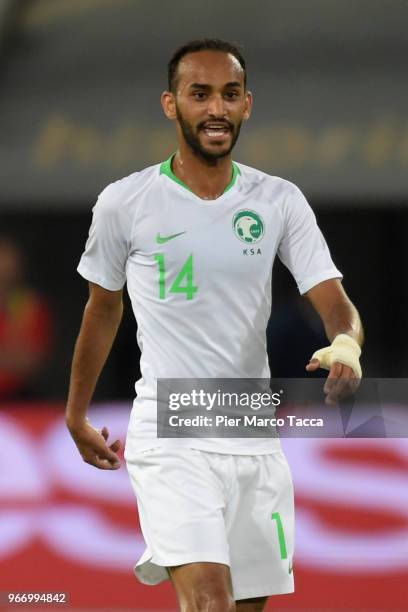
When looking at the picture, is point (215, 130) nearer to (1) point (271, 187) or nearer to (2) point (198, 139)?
(2) point (198, 139)

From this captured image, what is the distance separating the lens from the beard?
301 centimetres

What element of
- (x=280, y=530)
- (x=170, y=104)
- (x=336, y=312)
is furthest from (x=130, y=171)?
(x=280, y=530)

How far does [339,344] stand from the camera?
8.84 ft

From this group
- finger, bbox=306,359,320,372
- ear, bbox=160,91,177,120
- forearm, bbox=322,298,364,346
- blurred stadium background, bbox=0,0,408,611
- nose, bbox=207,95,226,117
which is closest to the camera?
finger, bbox=306,359,320,372

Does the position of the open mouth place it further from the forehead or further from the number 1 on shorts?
the number 1 on shorts

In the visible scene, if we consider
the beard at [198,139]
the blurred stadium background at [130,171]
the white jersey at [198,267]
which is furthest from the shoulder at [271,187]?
the blurred stadium background at [130,171]

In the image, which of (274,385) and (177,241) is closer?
(177,241)

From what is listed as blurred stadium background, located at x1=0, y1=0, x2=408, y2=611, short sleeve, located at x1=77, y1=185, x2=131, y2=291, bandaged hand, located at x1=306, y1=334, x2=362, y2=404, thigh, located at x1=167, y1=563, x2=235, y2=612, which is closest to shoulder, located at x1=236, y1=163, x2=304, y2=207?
short sleeve, located at x1=77, y1=185, x2=131, y2=291

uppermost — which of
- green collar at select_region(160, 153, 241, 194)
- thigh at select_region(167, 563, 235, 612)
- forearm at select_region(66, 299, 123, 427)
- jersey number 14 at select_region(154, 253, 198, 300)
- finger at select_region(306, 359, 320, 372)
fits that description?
green collar at select_region(160, 153, 241, 194)

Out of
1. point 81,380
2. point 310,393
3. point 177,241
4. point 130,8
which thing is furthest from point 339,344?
point 130,8

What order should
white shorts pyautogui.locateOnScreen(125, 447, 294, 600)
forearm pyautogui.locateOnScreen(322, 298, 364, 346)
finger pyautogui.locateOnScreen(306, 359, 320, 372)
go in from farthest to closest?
forearm pyautogui.locateOnScreen(322, 298, 364, 346), white shorts pyautogui.locateOnScreen(125, 447, 294, 600), finger pyautogui.locateOnScreen(306, 359, 320, 372)

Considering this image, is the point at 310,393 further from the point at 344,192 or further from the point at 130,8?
the point at 130,8

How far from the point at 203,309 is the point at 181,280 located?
9cm

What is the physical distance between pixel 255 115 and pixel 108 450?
1587 mm
